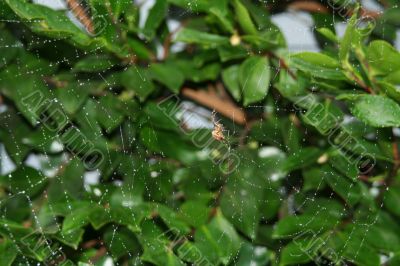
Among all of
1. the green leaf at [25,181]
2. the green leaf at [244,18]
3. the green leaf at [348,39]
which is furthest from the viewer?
the green leaf at [25,181]

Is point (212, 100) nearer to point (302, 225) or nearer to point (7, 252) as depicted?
point (302, 225)

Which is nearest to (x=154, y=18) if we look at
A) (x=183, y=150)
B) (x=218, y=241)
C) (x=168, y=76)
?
(x=168, y=76)

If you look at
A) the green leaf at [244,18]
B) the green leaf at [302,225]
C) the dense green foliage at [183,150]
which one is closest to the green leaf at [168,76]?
the dense green foliage at [183,150]

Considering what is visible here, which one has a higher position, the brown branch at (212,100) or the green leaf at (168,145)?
the green leaf at (168,145)

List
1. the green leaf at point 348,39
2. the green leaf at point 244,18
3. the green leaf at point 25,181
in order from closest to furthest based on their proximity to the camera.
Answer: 1. the green leaf at point 348,39
2. the green leaf at point 244,18
3. the green leaf at point 25,181

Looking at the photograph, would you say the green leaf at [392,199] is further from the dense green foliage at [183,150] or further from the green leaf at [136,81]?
the green leaf at [136,81]

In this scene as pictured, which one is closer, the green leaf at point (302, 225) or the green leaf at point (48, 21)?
the green leaf at point (48, 21)

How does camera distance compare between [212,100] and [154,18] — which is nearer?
[154,18]

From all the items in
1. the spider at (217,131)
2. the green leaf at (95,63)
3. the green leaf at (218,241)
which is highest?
the green leaf at (95,63)
